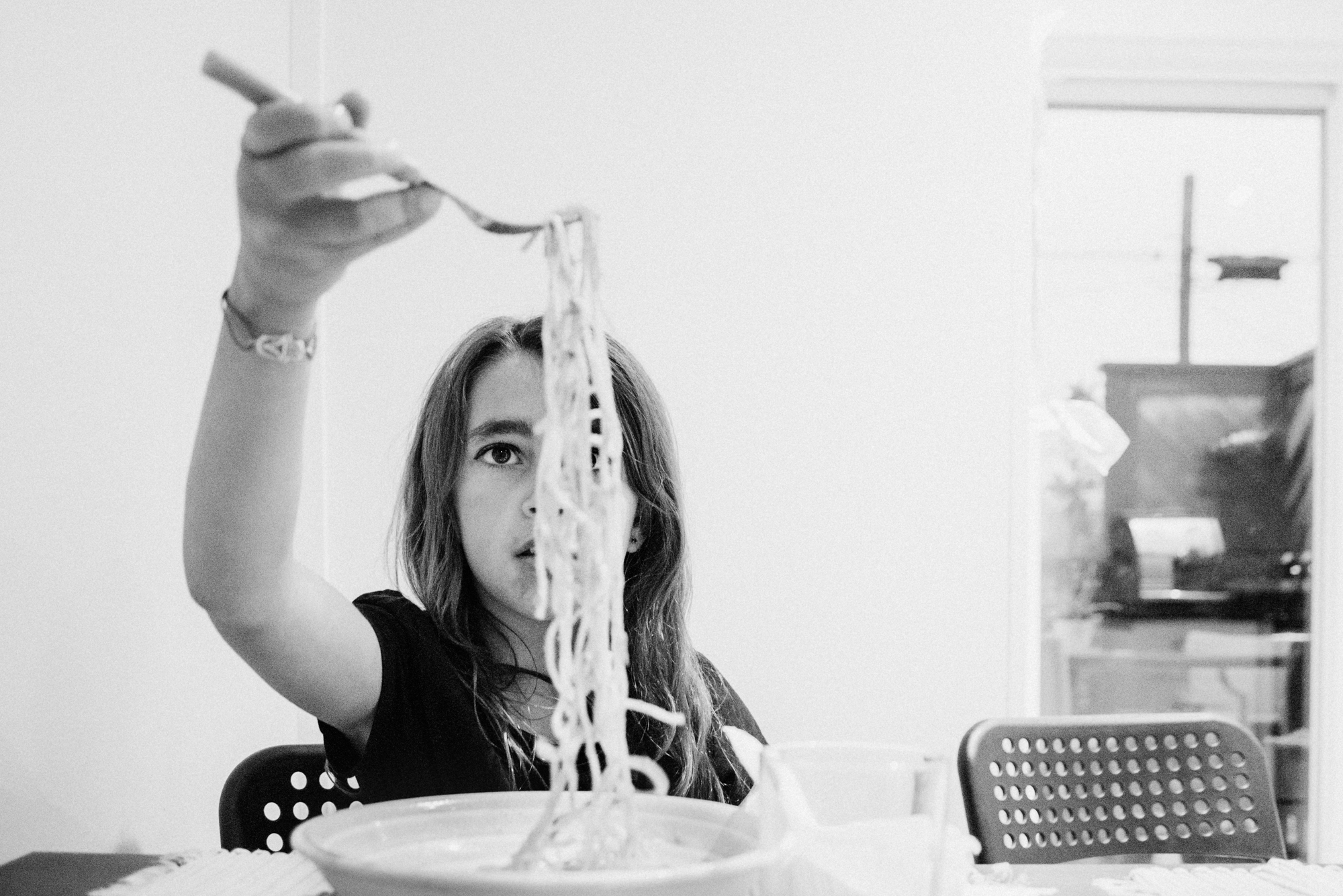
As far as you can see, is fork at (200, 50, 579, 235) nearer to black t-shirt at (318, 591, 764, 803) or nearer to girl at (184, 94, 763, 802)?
girl at (184, 94, 763, 802)

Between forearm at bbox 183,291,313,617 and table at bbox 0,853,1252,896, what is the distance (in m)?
0.23

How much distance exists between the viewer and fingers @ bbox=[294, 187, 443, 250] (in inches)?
21.9

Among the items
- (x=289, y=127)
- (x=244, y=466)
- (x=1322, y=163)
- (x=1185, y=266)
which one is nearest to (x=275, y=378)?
(x=244, y=466)

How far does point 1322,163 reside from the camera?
7.72 feet

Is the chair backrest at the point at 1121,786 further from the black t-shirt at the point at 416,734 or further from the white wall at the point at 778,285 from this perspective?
the white wall at the point at 778,285

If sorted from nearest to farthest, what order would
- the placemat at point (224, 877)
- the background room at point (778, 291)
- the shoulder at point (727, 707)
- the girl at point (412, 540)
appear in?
the girl at point (412, 540), the placemat at point (224, 877), the shoulder at point (727, 707), the background room at point (778, 291)

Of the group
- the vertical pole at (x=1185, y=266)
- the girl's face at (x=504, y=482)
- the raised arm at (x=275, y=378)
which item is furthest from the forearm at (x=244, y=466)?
the vertical pole at (x=1185, y=266)

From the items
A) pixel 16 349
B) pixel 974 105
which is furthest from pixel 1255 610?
pixel 16 349

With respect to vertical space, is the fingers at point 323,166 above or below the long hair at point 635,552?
above

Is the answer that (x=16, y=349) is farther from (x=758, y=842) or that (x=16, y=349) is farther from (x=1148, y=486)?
(x=1148, y=486)

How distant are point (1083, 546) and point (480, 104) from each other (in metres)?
1.49

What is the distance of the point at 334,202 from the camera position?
1.82 ft

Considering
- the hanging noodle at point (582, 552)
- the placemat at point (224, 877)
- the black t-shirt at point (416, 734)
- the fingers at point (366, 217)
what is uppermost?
the fingers at point (366, 217)

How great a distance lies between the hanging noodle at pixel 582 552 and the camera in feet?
1.86
